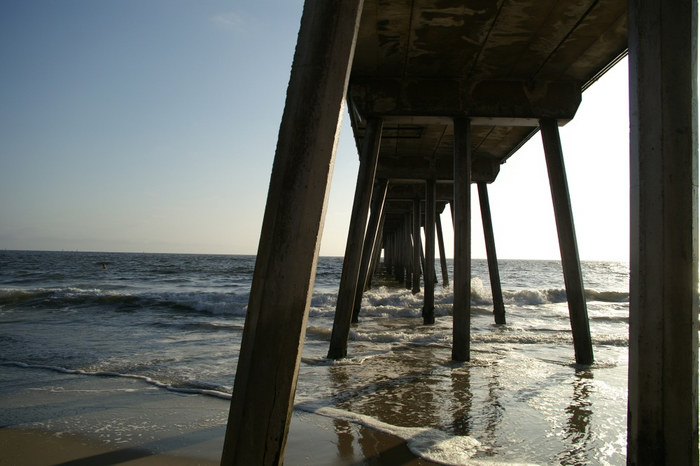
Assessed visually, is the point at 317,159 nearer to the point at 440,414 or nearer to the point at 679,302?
the point at 679,302

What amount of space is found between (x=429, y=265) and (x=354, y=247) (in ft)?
15.2

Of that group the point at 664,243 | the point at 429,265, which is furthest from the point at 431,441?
the point at 429,265

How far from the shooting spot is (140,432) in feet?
11.0

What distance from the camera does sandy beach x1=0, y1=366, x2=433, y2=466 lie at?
2.89m

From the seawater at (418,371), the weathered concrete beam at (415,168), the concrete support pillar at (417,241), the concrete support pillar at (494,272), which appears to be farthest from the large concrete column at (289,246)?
the concrete support pillar at (417,241)

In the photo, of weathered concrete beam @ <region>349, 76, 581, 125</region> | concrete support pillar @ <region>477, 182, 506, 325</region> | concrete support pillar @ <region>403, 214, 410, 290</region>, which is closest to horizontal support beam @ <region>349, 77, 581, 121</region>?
weathered concrete beam @ <region>349, 76, 581, 125</region>

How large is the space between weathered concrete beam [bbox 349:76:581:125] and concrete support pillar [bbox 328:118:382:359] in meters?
0.34

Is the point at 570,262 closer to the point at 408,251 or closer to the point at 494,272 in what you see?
the point at 494,272

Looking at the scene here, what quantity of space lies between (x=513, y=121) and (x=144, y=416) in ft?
18.8

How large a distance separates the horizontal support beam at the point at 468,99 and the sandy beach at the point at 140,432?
14.3ft

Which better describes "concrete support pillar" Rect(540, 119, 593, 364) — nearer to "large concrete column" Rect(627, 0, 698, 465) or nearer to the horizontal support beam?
the horizontal support beam

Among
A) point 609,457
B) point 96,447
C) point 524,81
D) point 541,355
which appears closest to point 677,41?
point 609,457

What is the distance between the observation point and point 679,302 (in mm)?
1998

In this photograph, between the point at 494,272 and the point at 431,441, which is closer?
the point at 431,441
